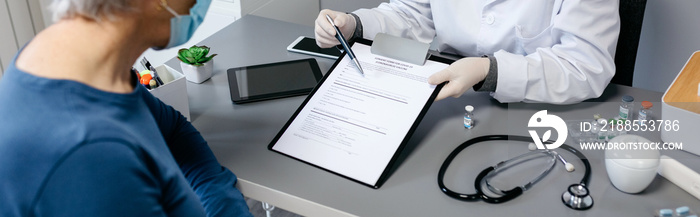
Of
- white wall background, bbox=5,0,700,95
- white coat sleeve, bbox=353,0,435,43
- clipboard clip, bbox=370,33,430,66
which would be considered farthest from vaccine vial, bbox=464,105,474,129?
white wall background, bbox=5,0,700,95

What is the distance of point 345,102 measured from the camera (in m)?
1.15

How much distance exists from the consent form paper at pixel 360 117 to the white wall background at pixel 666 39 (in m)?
1.30

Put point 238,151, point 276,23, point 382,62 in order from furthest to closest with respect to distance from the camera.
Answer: point 276,23 < point 382,62 < point 238,151

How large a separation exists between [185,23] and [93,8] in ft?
0.43

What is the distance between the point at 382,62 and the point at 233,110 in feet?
1.08

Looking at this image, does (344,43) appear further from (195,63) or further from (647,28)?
(647,28)

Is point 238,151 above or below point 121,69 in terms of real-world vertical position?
below

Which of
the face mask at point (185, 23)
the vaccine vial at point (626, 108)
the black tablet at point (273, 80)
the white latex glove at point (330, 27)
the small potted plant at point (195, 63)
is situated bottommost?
the black tablet at point (273, 80)

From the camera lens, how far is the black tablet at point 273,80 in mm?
1287

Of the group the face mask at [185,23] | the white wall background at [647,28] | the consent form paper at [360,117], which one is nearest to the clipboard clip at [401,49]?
the consent form paper at [360,117]

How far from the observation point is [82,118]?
67 centimetres

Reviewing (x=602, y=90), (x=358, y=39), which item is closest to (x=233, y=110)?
(x=358, y=39)

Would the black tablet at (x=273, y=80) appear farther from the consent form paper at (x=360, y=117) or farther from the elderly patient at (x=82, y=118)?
the elderly patient at (x=82, y=118)

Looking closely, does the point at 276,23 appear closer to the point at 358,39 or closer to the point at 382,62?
the point at 358,39
